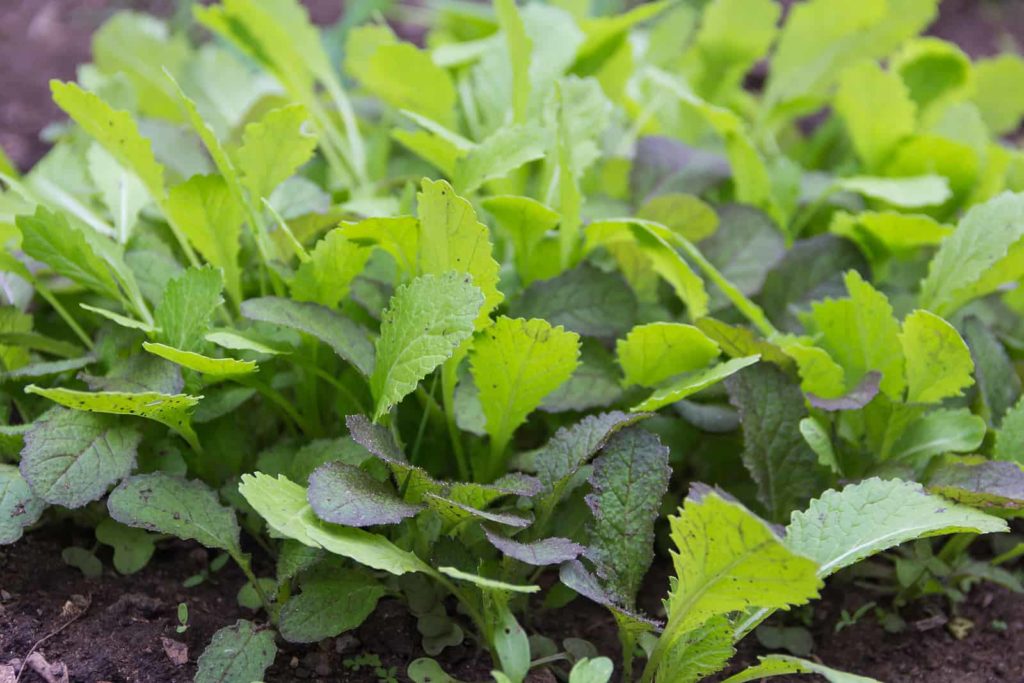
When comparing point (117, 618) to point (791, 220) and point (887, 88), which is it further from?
point (887, 88)

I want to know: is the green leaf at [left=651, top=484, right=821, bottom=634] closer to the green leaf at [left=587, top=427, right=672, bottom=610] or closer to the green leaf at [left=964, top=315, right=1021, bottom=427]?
the green leaf at [left=587, top=427, right=672, bottom=610]

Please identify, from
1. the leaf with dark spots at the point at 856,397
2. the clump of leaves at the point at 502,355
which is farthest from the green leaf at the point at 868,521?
the leaf with dark spots at the point at 856,397

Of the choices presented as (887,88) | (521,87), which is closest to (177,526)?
(521,87)

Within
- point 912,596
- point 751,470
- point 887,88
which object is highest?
point 887,88

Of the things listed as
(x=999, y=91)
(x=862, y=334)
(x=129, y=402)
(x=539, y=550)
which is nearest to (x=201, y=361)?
(x=129, y=402)

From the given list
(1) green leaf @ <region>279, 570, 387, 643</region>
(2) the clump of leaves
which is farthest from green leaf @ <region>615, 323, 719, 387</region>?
(1) green leaf @ <region>279, 570, 387, 643</region>

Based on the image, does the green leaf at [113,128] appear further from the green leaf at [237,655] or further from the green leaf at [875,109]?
the green leaf at [875,109]

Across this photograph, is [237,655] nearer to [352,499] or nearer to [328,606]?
[328,606]
